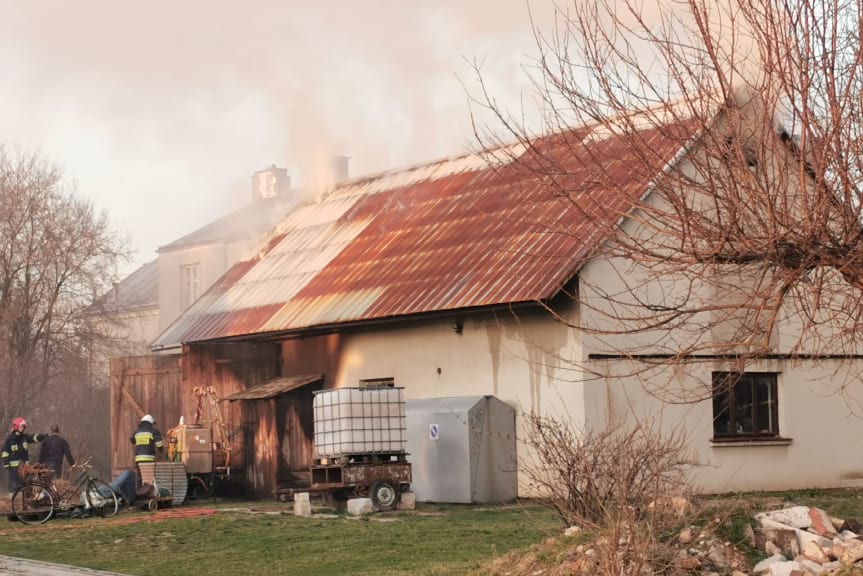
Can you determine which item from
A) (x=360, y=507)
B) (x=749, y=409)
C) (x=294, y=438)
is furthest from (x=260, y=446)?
(x=749, y=409)

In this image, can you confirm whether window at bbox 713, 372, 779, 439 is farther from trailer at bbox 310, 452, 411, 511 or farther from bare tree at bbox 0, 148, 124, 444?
bare tree at bbox 0, 148, 124, 444

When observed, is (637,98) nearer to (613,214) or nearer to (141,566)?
(613,214)

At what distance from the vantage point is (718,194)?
31.0 ft

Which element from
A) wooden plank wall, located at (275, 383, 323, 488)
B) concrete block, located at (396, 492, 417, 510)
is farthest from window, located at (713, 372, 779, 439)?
wooden plank wall, located at (275, 383, 323, 488)

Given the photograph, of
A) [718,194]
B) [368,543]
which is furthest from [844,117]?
[368,543]

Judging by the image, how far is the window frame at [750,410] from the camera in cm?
2225

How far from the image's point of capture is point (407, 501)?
805 inches

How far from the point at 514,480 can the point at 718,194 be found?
12777 millimetres

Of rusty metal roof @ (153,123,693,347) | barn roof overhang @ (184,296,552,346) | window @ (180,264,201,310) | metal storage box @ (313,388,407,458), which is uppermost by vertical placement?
window @ (180,264,201,310)

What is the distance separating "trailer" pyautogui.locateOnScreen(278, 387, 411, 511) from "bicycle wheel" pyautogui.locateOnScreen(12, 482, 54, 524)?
4.13 meters

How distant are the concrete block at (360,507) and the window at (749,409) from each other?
244 inches

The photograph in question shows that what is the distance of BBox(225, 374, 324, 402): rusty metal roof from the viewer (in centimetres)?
2478

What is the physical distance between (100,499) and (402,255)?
735cm

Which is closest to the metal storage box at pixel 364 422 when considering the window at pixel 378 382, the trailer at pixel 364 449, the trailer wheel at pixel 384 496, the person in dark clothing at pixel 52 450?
the trailer at pixel 364 449
